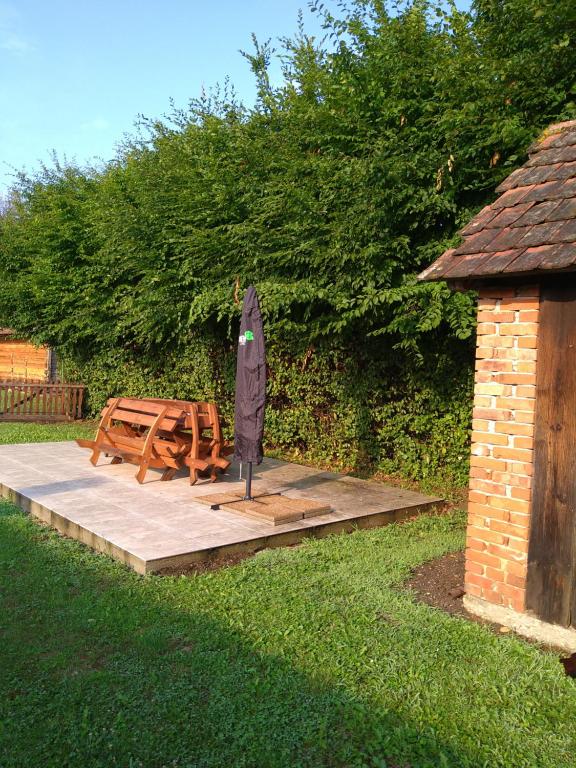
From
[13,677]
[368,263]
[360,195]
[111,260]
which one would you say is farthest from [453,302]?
[111,260]

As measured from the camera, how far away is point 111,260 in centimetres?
1262

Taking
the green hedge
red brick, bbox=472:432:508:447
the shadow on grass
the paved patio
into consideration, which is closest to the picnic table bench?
the paved patio

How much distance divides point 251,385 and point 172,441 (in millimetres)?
2354

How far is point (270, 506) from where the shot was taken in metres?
6.75

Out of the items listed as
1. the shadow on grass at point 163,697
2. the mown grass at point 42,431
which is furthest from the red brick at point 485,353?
the mown grass at point 42,431

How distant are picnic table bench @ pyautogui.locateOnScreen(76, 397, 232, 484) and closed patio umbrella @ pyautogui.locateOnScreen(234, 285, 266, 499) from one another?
4.03 ft

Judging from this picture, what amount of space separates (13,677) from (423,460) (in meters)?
6.08

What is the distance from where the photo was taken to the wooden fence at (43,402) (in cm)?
1562

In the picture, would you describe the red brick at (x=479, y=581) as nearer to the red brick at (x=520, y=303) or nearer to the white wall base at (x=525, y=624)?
the white wall base at (x=525, y=624)

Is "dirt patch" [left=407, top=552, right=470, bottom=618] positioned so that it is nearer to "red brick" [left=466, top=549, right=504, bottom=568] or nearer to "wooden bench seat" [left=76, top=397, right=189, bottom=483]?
"red brick" [left=466, top=549, right=504, bottom=568]

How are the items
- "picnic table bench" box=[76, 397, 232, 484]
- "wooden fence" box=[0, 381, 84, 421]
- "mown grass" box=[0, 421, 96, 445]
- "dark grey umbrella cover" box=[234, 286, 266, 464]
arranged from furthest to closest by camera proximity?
1. "wooden fence" box=[0, 381, 84, 421]
2. "mown grass" box=[0, 421, 96, 445]
3. "picnic table bench" box=[76, 397, 232, 484]
4. "dark grey umbrella cover" box=[234, 286, 266, 464]

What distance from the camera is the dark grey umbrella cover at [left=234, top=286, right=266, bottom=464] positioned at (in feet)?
22.0

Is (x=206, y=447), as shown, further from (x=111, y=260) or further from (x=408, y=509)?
(x=111, y=260)

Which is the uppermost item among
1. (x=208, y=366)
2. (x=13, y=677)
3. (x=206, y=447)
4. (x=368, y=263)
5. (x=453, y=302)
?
(x=368, y=263)
